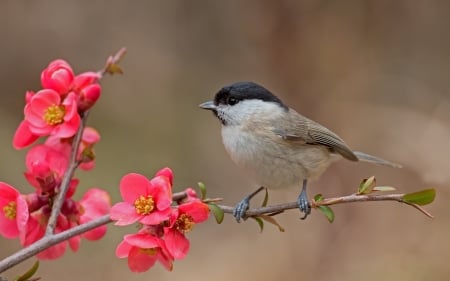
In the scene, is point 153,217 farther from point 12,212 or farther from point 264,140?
point 264,140

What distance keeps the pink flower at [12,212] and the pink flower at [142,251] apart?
20cm

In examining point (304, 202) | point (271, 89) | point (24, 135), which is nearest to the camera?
point (24, 135)

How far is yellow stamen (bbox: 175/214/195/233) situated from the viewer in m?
1.23

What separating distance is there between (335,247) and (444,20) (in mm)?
2080

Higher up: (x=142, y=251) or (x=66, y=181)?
(x=66, y=181)

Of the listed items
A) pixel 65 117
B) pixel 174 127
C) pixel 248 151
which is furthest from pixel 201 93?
pixel 65 117

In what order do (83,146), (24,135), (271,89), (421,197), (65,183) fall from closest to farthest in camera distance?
(421,197) → (65,183) → (24,135) → (83,146) → (271,89)

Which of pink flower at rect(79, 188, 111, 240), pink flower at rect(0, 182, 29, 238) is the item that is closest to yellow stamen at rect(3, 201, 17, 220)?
pink flower at rect(0, 182, 29, 238)

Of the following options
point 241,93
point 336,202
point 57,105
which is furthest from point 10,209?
point 241,93

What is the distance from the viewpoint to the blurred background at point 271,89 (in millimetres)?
3746

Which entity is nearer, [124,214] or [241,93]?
[124,214]

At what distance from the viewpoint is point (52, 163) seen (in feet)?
Answer: 4.61

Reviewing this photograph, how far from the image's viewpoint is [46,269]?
3.81 metres

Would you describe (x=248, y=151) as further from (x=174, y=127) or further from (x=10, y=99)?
(x=10, y=99)
